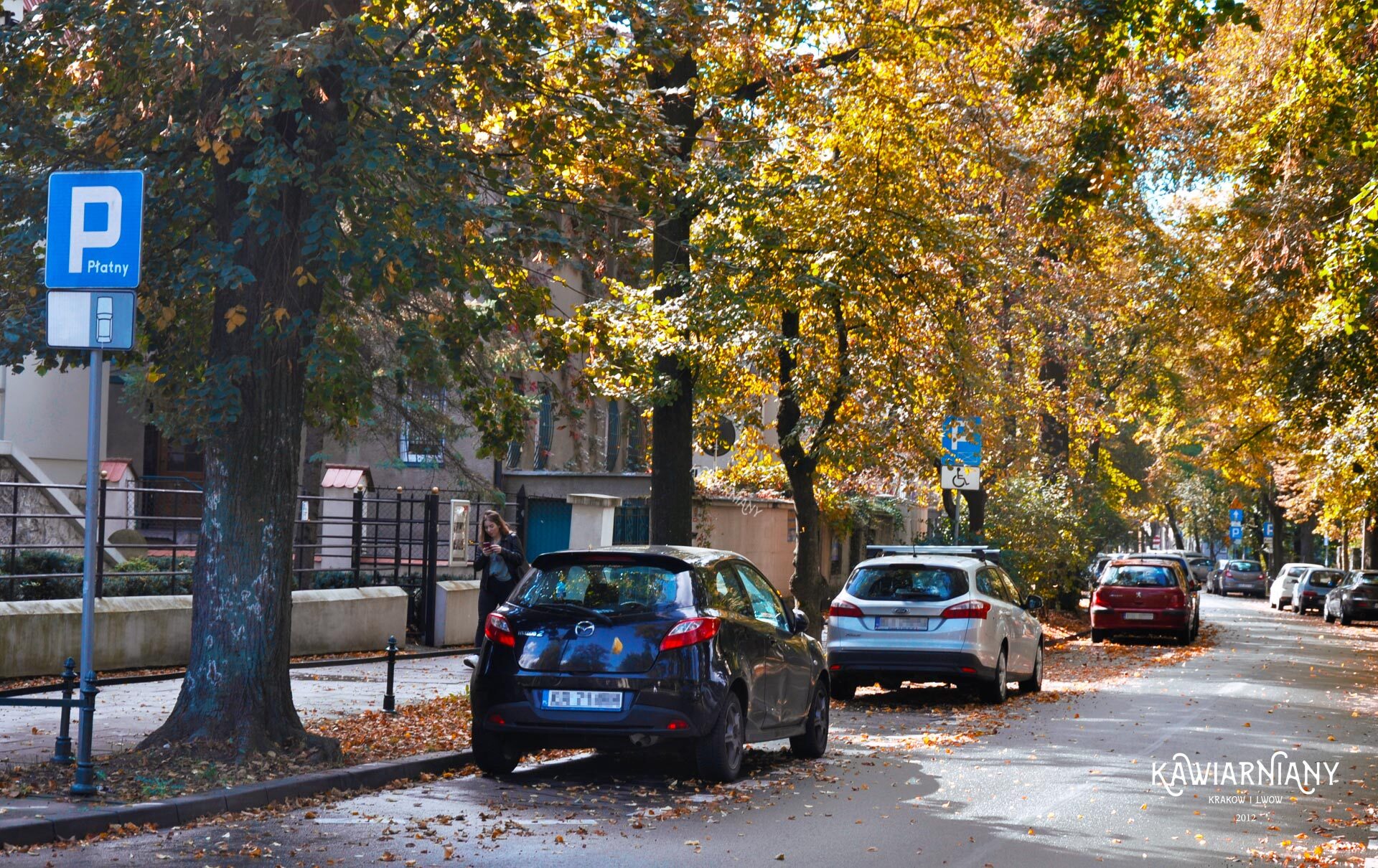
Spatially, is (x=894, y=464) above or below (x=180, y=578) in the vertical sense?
above

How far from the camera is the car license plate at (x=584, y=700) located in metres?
10.1

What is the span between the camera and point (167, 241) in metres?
10.7

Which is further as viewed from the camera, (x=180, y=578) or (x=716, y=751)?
(x=180, y=578)

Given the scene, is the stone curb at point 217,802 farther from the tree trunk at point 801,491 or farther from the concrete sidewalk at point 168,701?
the tree trunk at point 801,491

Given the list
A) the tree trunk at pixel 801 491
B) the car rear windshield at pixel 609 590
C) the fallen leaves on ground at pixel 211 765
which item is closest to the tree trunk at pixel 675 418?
the tree trunk at pixel 801 491

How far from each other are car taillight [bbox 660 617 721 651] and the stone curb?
77.7 inches

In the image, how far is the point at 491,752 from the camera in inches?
412

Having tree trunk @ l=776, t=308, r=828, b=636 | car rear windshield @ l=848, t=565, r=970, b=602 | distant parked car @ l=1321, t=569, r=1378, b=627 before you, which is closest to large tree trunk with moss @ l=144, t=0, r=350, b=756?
car rear windshield @ l=848, t=565, r=970, b=602

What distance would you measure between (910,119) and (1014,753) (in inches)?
415

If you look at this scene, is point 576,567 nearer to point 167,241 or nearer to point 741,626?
point 741,626

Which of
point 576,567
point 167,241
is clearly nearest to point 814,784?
point 576,567

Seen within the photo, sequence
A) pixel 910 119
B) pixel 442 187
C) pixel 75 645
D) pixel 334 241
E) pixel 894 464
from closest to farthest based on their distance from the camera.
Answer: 1. pixel 334 241
2. pixel 442 187
3. pixel 75 645
4. pixel 910 119
5. pixel 894 464

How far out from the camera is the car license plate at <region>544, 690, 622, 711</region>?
1005 cm

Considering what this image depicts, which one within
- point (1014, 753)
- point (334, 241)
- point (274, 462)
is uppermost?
point (334, 241)
